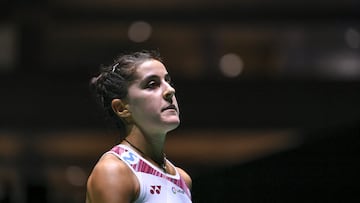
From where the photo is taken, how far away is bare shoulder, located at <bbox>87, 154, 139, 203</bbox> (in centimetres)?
224

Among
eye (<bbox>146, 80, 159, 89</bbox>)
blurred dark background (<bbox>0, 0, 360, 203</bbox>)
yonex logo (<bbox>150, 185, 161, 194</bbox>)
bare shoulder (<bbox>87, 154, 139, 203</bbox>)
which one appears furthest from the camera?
blurred dark background (<bbox>0, 0, 360, 203</bbox>)

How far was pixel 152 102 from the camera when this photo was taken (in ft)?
7.92

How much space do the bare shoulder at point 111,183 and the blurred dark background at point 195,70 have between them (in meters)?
6.96

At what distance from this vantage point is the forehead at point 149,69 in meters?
2.45

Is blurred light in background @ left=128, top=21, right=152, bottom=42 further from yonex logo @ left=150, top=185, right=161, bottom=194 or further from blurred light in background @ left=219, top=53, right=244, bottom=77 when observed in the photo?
yonex logo @ left=150, top=185, right=161, bottom=194

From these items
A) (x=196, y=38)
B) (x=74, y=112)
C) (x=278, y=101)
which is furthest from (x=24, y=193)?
(x=196, y=38)

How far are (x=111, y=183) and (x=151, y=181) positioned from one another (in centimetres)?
15

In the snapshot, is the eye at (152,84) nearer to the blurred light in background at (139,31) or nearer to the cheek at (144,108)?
the cheek at (144,108)

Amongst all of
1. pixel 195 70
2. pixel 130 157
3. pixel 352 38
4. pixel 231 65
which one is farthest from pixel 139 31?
pixel 130 157

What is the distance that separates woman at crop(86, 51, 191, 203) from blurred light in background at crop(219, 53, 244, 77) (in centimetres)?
787

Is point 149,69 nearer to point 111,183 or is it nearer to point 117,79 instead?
point 117,79

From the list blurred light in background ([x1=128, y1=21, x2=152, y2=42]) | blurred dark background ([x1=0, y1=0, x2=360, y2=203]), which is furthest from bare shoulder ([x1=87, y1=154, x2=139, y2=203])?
blurred light in background ([x1=128, y1=21, x2=152, y2=42])

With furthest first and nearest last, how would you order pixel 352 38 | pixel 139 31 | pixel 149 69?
1. pixel 139 31
2. pixel 352 38
3. pixel 149 69

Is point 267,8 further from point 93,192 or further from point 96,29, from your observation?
point 93,192
